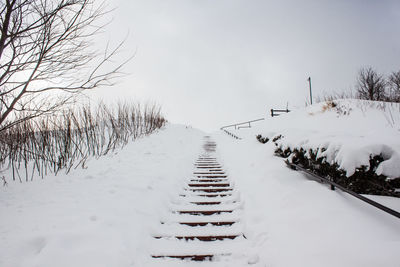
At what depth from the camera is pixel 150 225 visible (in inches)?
90.2

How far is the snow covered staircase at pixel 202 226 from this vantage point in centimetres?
191

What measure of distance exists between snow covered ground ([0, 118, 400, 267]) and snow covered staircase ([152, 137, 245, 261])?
0.30ft

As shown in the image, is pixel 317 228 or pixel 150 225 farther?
pixel 150 225

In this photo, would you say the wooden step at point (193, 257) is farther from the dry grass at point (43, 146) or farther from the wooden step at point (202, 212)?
the dry grass at point (43, 146)

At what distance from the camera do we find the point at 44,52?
88.1 inches

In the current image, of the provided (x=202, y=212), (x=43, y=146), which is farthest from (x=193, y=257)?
(x=43, y=146)

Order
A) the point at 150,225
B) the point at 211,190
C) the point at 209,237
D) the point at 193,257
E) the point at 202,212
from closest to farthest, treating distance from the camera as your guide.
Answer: the point at 193,257 < the point at 209,237 < the point at 150,225 < the point at 202,212 < the point at 211,190

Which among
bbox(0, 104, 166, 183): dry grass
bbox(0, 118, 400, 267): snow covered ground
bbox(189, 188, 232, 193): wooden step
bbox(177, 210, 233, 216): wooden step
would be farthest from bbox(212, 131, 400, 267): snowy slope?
bbox(0, 104, 166, 183): dry grass

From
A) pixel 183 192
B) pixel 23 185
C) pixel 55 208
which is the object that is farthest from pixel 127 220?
pixel 23 185

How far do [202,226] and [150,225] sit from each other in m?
0.70

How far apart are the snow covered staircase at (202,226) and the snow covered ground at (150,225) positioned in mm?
91

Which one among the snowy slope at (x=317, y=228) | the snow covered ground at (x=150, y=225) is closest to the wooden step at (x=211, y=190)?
the snow covered ground at (x=150, y=225)

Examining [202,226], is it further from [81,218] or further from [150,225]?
[81,218]

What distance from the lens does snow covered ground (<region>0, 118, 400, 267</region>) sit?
159cm
